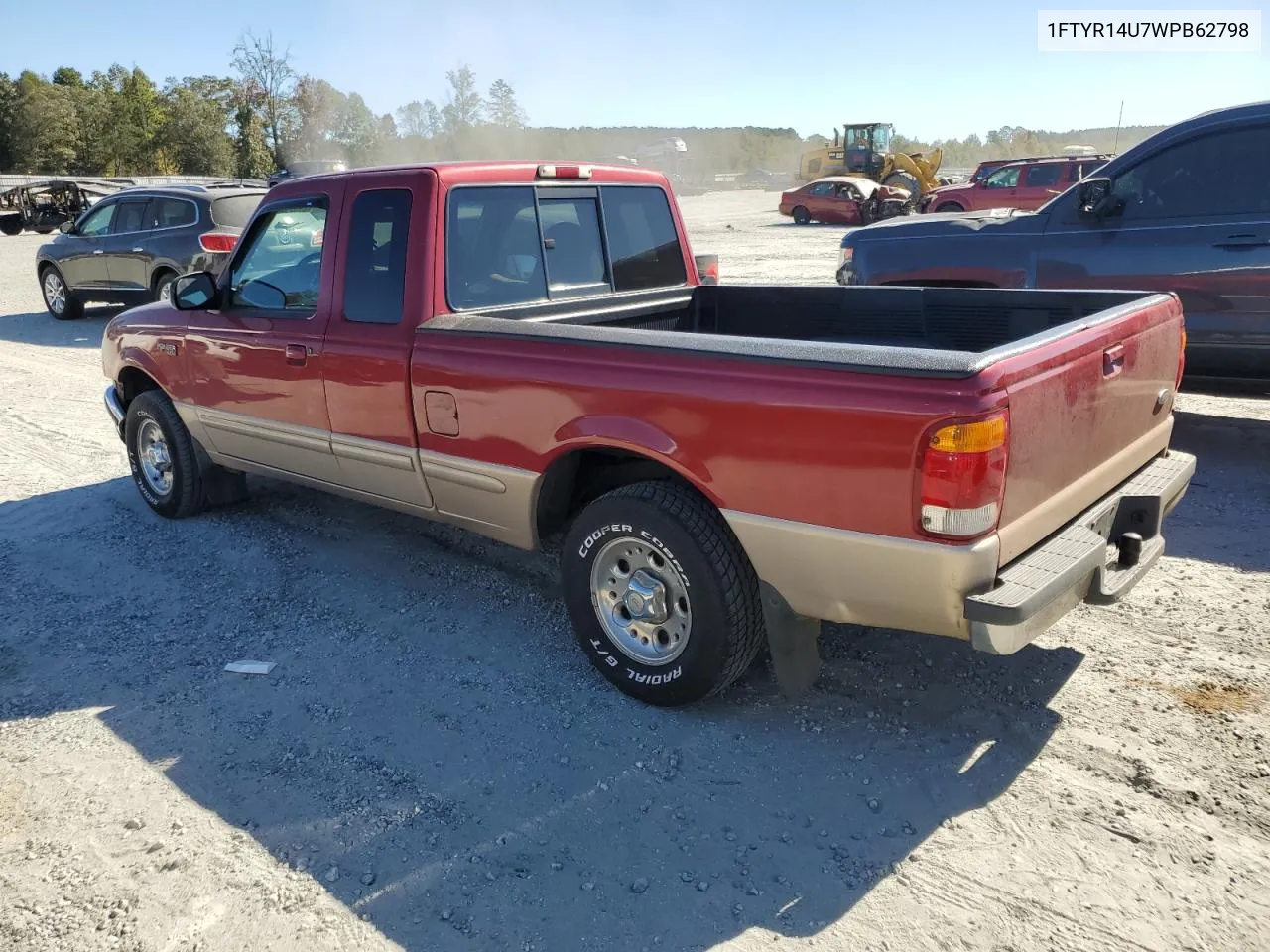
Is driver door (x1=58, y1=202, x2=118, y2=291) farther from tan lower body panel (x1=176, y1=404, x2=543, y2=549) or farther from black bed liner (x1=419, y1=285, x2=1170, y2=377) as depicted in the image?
black bed liner (x1=419, y1=285, x2=1170, y2=377)

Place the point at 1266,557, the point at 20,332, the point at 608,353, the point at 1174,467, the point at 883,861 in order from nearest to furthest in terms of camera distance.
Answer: the point at 883,861 < the point at 608,353 < the point at 1174,467 < the point at 1266,557 < the point at 20,332

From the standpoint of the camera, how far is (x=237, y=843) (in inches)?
114

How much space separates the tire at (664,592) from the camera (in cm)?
322

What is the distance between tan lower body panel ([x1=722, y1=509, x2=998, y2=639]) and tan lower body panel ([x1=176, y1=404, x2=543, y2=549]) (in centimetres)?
104

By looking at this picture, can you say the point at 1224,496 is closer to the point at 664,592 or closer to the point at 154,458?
the point at 664,592

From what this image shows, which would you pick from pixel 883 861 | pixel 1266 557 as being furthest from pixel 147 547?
pixel 1266 557

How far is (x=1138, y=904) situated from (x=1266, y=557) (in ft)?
9.13

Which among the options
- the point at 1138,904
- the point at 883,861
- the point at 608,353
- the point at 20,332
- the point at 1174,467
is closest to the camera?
the point at 1138,904

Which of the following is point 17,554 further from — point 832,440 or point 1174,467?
point 1174,467

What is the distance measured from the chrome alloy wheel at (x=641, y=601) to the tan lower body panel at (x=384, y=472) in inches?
16.3

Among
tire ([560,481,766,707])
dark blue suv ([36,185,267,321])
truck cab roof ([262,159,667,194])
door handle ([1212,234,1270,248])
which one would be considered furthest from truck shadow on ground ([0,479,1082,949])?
dark blue suv ([36,185,267,321])

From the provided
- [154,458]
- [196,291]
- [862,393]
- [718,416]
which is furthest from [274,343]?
[862,393]

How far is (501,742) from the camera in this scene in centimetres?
Result: 338

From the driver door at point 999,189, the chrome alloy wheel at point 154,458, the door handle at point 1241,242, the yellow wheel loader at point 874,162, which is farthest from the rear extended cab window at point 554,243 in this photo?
the yellow wheel loader at point 874,162
